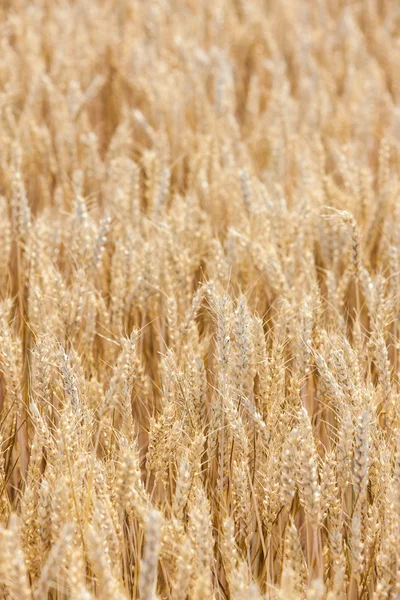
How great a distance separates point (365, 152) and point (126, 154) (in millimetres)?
828

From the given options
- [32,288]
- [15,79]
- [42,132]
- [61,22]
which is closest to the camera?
[32,288]

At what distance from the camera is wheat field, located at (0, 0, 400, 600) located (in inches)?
41.1

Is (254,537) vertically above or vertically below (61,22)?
below

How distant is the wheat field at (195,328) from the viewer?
1045 mm

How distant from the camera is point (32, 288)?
1541 millimetres

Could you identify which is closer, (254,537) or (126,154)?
(254,537)

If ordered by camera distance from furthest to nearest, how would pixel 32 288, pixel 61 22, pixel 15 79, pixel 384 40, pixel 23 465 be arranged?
pixel 384 40, pixel 61 22, pixel 15 79, pixel 32 288, pixel 23 465

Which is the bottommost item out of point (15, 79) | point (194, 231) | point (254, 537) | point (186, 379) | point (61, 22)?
point (254, 537)

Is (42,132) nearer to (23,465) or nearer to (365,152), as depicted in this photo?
(365,152)

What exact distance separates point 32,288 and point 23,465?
1.24 feet

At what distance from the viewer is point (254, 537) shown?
4.14 feet

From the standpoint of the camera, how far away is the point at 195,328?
4.83 ft

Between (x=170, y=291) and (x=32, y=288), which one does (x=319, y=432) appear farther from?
(x=32, y=288)

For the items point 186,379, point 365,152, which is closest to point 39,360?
point 186,379
